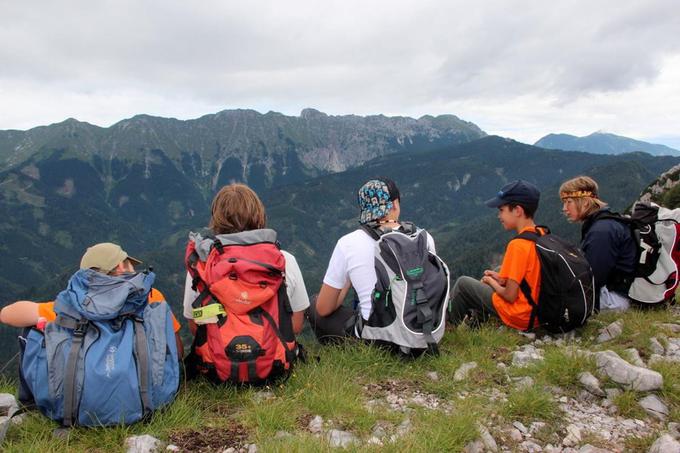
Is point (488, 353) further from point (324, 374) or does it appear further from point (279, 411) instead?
point (279, 411)

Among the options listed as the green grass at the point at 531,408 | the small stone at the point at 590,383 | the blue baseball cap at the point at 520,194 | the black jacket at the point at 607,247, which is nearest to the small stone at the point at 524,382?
the green grass at the point at 531,408

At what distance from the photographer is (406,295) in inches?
215

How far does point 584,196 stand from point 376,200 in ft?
12.1

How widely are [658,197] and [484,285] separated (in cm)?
11237

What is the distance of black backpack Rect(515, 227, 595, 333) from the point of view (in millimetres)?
6023

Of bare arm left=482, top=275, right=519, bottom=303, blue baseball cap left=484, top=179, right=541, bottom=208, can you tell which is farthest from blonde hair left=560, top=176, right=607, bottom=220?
bare arm left=482, top=275, right=519, bottom=303

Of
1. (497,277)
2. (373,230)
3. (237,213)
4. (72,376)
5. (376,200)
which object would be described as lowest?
(72,376)

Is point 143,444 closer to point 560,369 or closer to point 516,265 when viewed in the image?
point 560,369

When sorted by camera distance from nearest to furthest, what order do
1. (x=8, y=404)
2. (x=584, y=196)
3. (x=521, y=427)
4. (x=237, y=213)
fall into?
(x=521, y=427), (x=8, y=404), (x=237, y=213), (x=584, y=196)

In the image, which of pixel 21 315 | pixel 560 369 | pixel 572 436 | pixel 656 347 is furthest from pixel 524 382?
pixel 21 315

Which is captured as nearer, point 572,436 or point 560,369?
point 572,436

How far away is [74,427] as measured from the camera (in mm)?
4219

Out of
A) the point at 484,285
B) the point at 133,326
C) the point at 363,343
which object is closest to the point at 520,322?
the point at 484,285

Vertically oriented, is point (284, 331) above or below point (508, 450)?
above
